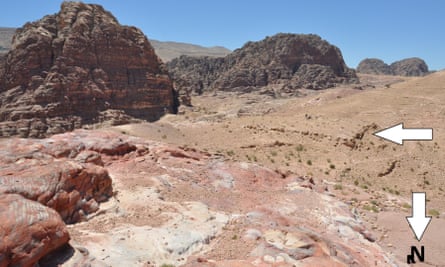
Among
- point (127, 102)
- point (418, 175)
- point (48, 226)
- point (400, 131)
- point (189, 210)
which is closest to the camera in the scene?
point (48, 226)

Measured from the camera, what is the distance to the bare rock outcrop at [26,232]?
16.3 feet

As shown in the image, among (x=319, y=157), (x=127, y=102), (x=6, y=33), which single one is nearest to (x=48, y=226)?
(x=319, y=157)

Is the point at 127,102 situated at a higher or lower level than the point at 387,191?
higher

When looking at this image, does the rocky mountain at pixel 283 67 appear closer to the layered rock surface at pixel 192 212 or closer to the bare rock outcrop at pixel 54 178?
the layered rock surface at pixel 192 212

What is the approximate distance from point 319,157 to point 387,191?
4.69m

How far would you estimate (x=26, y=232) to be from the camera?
17.2 feet

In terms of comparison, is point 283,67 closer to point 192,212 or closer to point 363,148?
point 363,148

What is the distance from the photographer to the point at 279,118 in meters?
27.4

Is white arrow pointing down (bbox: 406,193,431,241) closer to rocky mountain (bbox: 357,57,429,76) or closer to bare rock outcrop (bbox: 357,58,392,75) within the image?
rocky mountain (bbox: 357,57,429,76)

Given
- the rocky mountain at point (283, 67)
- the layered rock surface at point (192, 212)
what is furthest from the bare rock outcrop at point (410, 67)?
the layered rock surface at point (192, 212)

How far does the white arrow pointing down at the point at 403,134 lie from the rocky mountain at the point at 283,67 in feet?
147

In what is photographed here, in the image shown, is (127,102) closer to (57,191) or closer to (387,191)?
(387,191)

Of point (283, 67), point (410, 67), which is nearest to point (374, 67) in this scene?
point (410, 67)

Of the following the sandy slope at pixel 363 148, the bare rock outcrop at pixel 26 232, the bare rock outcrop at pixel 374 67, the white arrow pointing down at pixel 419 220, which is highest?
the bare rock outcrop at pixel 374 67
